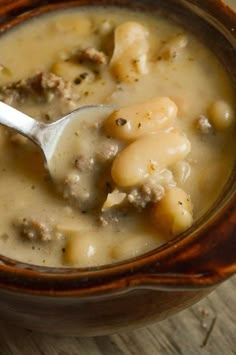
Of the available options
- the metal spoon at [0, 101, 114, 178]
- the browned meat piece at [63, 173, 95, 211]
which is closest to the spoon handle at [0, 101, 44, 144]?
the metal spoon at [0, 101, 114, 178]

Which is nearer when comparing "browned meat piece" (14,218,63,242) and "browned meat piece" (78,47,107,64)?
"browned meat piece" (14,218,63,242)

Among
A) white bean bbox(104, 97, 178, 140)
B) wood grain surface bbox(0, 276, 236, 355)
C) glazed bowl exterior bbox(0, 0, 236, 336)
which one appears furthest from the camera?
wood grain surface bbox(0, 276, 236, 355)

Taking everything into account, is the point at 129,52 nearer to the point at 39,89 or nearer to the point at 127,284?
the point at 39,89

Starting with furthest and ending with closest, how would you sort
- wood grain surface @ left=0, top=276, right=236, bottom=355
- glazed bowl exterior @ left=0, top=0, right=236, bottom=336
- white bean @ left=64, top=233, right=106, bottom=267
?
1. wood grain surface @ left=0, top=276, right=236, bottom=355
2. white bean @ left=64, top=233, right=106, bottom=267
3. glazed bowl exterior @ left=0, top=0, right=236, bottom=336

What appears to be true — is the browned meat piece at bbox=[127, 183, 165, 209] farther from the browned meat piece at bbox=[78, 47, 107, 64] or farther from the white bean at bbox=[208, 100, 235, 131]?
the browned meat piece at bbox=[78, 47, 107, 64]

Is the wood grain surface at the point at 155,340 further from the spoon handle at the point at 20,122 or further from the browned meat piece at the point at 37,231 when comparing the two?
the spoon handle at the point at 20,122

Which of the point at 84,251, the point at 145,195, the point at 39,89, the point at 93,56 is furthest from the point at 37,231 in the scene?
the point at 93,56
